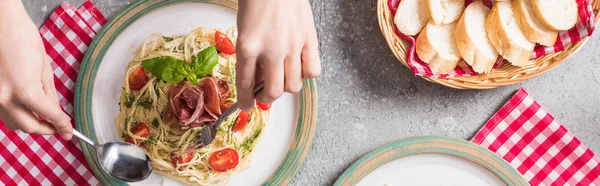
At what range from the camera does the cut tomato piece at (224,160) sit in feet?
8.99

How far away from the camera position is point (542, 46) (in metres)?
2.71

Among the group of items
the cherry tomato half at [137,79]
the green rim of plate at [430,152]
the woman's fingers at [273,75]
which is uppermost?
the cherry tomato half at [137,79]

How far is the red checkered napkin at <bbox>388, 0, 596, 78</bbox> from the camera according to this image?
261 centimetres

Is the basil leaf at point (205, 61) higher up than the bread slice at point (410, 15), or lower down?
higher up

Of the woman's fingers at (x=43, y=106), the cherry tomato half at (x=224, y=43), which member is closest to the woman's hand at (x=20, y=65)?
the woman's fingers at (x=43, y=106)

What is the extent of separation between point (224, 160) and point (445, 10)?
3.51ft

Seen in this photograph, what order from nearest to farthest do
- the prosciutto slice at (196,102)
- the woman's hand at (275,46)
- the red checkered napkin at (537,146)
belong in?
the woman's hand at (275,46) → the prosciutto slice at (196,102) → the red checkered napkin at (537,146)

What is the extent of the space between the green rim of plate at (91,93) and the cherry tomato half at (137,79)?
153 millimetres

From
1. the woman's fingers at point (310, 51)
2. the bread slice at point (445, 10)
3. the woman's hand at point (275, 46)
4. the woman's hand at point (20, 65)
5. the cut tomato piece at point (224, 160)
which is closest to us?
the woman's hand at point (275, 46)

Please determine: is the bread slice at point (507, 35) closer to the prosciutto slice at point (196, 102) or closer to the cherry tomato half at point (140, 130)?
the prosciutto slice at point (196, 102)

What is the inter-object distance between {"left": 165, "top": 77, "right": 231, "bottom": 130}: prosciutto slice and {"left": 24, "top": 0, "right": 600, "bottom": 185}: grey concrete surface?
51cm

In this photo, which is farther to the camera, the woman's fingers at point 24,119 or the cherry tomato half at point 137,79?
the cherry tomato half at point 137,79

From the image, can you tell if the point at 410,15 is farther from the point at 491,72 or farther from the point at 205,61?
the point at 205,61

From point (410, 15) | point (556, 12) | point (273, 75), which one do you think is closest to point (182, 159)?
point (410, 15)
